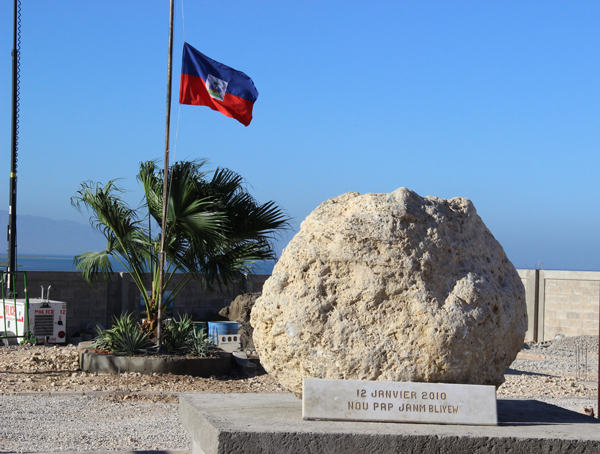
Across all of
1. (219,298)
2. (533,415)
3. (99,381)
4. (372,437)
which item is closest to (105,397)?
(99,381)

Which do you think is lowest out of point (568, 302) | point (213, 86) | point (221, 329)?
point (221, 329)

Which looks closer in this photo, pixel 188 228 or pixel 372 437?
pixel 372 437

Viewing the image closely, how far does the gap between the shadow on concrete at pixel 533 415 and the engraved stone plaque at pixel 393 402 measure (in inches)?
14.7

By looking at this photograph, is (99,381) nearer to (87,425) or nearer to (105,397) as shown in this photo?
(105,397)

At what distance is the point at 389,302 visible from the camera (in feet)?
13.5

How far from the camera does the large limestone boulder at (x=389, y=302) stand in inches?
159

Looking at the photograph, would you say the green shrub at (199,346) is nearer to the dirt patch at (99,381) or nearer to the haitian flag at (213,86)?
the dirt patch at (99,381)

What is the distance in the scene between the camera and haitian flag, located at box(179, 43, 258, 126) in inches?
358

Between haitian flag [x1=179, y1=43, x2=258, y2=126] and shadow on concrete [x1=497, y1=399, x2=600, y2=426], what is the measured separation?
602 cm

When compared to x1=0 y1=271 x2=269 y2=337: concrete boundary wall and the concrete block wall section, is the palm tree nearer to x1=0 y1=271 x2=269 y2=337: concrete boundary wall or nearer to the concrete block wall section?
x1=0 y1=271 x2=269 y2=337: concrete boundary wall

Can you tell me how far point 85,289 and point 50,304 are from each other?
6.42ft

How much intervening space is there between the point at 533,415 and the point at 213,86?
655 centimetres

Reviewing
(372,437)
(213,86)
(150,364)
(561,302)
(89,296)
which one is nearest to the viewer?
(372,437)

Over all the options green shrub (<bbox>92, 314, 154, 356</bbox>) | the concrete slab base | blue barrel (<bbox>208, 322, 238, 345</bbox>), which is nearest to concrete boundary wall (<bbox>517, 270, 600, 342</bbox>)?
blue barrel (<bbox>208, 322, 238, 345</bbox>)
